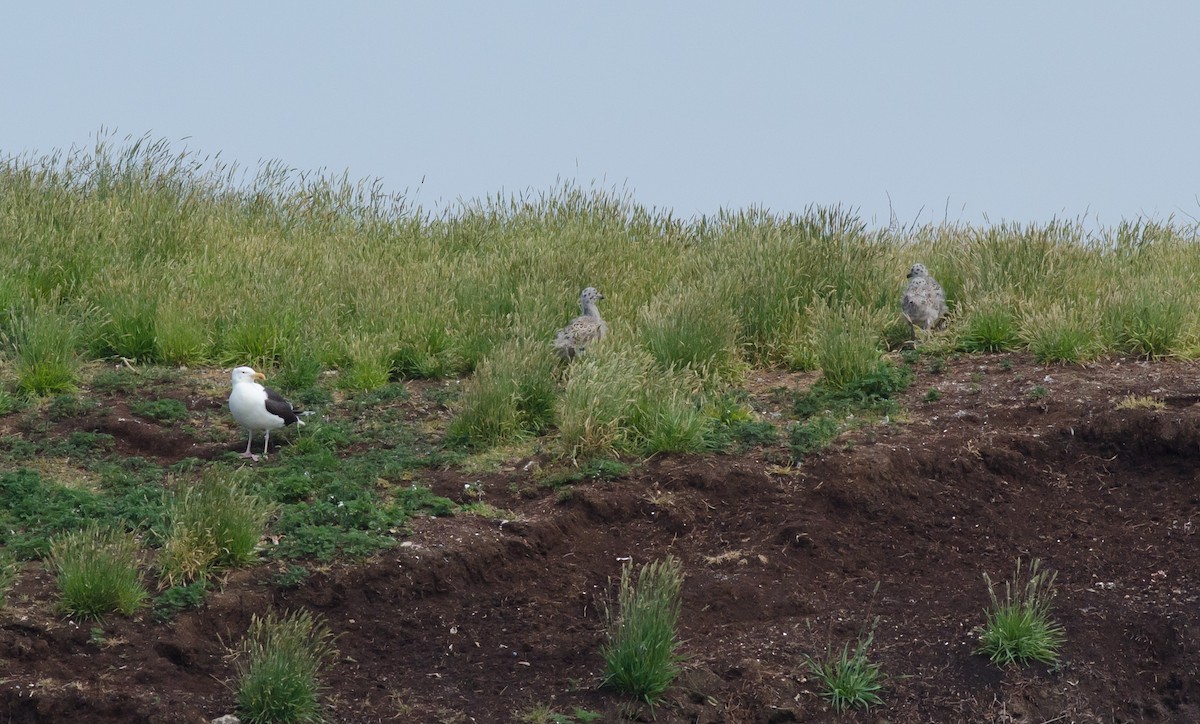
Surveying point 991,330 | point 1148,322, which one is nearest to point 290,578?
point 991,330

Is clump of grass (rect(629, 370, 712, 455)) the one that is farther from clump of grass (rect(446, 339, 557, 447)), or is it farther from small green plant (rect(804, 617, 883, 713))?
small green plant (rect(804, 617, 883, 713))

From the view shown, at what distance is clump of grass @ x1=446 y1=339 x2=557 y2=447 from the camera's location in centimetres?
869

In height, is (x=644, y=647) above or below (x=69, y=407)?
below

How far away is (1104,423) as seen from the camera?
861cm

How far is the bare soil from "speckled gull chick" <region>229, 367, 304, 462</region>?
0.60 meters

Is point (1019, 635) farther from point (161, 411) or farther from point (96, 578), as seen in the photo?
point (161, 411)

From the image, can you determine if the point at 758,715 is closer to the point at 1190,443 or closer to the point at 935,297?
the point at 1190,443

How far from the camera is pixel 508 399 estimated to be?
8.75 m

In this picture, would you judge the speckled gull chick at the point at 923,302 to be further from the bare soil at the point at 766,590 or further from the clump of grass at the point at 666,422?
the clump of grass at the point at 666,422

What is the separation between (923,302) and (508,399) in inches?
145

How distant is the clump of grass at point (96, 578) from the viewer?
634 centimetres

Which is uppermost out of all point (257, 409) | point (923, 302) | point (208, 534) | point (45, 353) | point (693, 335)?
point (923, 302)

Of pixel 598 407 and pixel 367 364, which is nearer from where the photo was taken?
pixel 598 407

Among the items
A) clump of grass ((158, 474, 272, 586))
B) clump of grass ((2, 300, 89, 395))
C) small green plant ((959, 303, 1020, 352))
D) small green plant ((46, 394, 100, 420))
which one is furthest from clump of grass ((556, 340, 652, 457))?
clump of grass ((2, 300, 89, 395))
